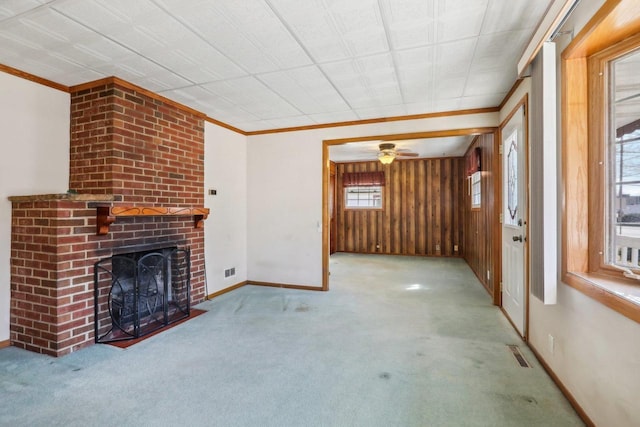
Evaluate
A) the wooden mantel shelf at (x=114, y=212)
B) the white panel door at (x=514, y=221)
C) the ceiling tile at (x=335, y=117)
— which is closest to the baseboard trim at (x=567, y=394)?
the white panel door at (x=514, y=221)

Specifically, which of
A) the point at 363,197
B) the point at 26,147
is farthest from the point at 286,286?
the point at 363,197

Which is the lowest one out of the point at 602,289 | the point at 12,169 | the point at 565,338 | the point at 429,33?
the point at 565,338

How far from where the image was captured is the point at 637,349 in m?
1.33

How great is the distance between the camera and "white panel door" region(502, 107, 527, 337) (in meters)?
2.86

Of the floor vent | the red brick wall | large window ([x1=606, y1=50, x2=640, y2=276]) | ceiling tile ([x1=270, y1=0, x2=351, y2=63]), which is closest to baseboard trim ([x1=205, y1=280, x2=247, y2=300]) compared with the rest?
the red brick wall

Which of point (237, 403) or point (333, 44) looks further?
point (333, 44)

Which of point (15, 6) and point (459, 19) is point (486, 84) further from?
point (15, 6)

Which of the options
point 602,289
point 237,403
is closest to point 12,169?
point 237,403

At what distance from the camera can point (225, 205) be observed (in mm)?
4496

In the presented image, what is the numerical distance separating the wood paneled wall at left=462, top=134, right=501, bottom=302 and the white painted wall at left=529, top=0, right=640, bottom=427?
5.58ft

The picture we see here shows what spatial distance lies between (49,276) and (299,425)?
233 centimetres

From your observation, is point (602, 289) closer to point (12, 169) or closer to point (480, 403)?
point (480, 403)

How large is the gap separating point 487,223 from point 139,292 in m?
4.42

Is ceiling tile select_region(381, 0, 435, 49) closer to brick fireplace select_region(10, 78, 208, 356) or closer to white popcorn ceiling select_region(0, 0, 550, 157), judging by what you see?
white popcorn ceiling select_region(0, 0, 550, 157)
